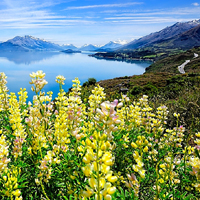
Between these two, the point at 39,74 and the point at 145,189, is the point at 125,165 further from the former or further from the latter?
the point at 39,74

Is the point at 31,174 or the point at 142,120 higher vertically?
the point at 142,120

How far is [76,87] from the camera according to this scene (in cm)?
308

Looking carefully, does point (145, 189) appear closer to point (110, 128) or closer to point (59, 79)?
point (110, 128)

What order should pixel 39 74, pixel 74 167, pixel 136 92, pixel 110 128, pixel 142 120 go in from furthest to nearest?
pixel 136 92, pixel 142 120, pixel 39 74, pixel 74 167, pixel 110 128

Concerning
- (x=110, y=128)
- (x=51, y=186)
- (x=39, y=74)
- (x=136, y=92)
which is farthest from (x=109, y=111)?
(x=136, y=92)

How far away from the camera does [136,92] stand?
18.7 meters

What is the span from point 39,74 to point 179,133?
247cm

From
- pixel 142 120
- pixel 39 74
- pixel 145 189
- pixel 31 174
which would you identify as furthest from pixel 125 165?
pixel 39 74

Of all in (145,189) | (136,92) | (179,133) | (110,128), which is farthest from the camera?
(136,92)

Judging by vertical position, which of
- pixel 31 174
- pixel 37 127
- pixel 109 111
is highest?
pixel 109 111

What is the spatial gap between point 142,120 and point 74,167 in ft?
6.70

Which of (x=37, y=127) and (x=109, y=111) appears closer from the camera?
(x=109, y=111)

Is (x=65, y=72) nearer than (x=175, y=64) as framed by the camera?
No

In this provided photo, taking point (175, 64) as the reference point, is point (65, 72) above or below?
below
